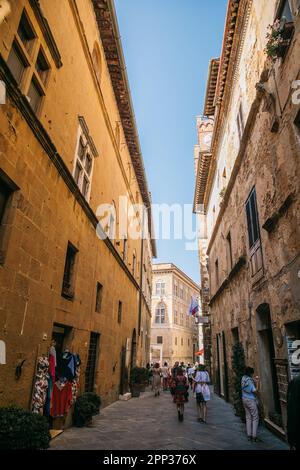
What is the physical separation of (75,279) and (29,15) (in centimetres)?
581

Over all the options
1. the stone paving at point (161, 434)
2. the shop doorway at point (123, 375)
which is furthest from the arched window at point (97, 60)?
the shop doorway at point (123, 375)

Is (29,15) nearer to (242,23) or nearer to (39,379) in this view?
(39,379)

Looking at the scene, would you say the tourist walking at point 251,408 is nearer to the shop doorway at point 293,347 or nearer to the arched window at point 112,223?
the shop doorway at point 293,347

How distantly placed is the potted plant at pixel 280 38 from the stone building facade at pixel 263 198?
2 centimetres

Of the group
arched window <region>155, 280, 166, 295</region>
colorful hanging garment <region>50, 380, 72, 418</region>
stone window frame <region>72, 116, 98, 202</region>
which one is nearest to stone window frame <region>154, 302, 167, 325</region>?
arched window <region>155, 280, 166, 295</region>

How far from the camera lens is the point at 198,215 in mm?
26438

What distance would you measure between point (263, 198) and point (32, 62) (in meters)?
6.04

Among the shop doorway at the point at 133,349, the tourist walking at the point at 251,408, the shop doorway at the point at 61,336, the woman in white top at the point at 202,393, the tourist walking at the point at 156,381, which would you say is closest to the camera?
the tourist walking at the point at 251,408

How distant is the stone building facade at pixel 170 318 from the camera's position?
40750mm

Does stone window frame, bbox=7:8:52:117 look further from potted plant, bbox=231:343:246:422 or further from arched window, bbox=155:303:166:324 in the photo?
arched window, bbox=155:303:166:324

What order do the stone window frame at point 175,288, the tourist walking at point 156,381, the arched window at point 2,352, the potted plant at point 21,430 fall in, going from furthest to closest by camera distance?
the stone window frame at point 175,288 < the tourist walking at point 156,381 < the arched window at point 2,352 < the potted plant at point 21,430

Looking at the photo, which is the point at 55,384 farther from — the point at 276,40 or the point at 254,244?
the point at 276,40

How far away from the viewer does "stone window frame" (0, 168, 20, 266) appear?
473 centimetres

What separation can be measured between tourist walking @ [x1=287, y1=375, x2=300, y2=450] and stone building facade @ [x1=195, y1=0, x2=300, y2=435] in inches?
79.9
